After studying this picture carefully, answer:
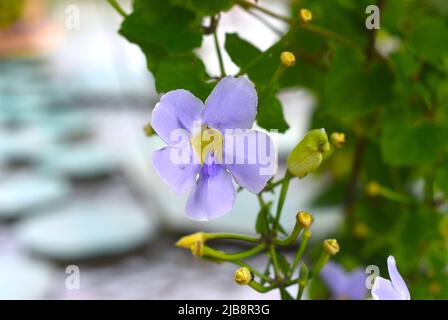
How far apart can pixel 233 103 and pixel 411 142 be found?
0.13 metres

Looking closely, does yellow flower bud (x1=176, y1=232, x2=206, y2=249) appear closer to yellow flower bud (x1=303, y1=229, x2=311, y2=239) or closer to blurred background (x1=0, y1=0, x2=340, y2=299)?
yellow flower bud (x1=303, y1=229, x2=311, y2=239)

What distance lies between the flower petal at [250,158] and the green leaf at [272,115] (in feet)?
0.08

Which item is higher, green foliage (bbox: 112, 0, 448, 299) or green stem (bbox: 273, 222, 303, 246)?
green foliage (bbox: 112, 0, 448, 299)

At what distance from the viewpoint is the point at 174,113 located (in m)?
0.16

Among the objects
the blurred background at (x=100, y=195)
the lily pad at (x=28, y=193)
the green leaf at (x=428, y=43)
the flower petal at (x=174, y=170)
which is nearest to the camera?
the flower petal at (x=174, y=170)

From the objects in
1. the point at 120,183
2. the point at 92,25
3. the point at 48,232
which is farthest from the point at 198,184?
the point at 92,25

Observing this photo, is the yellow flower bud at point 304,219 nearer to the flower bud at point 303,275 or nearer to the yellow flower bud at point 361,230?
the flower bud at point 303,275

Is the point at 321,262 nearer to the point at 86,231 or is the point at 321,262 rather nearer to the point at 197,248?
the point at 197,248

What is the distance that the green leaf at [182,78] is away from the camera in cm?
18

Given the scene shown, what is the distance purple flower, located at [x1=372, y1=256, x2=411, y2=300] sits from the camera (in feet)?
0.51

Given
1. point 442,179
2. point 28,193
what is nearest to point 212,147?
point 442,179

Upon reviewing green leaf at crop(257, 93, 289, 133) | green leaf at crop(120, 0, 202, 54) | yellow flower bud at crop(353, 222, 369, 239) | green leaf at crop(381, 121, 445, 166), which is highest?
green leaf at crop(120, 0, 202, 54)

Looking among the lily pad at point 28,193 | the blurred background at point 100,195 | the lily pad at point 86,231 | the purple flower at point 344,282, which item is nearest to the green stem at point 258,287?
the purple flower at point 344,282

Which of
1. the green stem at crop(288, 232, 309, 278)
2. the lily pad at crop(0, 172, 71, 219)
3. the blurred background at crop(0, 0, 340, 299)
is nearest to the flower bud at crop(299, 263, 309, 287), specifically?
the green stem at crop(288, 232, 309, 278)
